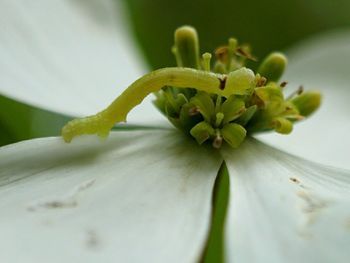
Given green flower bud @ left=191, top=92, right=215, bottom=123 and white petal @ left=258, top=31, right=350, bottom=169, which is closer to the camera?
green flower bud @ left=191, top=92, right=215, bottom=123

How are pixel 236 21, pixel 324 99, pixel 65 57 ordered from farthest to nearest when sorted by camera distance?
1. pixel 236 21
2. pixel 324 99
3. pixel 65 57

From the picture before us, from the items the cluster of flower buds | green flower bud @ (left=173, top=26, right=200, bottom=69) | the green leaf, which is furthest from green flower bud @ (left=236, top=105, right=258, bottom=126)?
the green leaf

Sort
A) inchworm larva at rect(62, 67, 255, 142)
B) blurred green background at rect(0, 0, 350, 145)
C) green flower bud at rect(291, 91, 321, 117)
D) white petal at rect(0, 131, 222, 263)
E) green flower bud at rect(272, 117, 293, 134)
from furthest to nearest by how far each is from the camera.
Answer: blurred green background at rect(0, 0, 350, 145), green flower bud at rect(291, 91, 321, 117), green flower bud at rect(272, 117, 293, 134), inchworm larva at rect(62, 67, 255, 142), white petal at rect(0, 131, 222, 263)

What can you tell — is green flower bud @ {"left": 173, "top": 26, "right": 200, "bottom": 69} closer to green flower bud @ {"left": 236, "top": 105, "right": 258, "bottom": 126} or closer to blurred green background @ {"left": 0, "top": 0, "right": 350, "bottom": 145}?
green flower bud @ {"left": 236, "top": 105, "right": 258, "bottom": 126}

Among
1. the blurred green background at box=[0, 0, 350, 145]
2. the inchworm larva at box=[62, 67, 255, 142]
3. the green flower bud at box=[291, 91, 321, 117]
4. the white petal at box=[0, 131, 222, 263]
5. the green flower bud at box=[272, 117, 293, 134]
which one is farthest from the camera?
the blurred green background at box=[0, 0, 350, 145]

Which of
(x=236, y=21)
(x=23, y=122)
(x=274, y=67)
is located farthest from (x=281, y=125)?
(x=236, y=21)

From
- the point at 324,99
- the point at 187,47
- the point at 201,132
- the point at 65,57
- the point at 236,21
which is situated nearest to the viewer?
the point at 201,132

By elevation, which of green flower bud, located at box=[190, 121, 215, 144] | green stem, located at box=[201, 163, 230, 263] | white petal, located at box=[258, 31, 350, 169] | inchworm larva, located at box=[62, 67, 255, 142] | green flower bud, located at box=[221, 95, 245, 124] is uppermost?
inchworm larva, located at box=[62, 67, 255, 142]

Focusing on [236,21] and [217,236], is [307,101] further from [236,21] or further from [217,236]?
[236,21]
